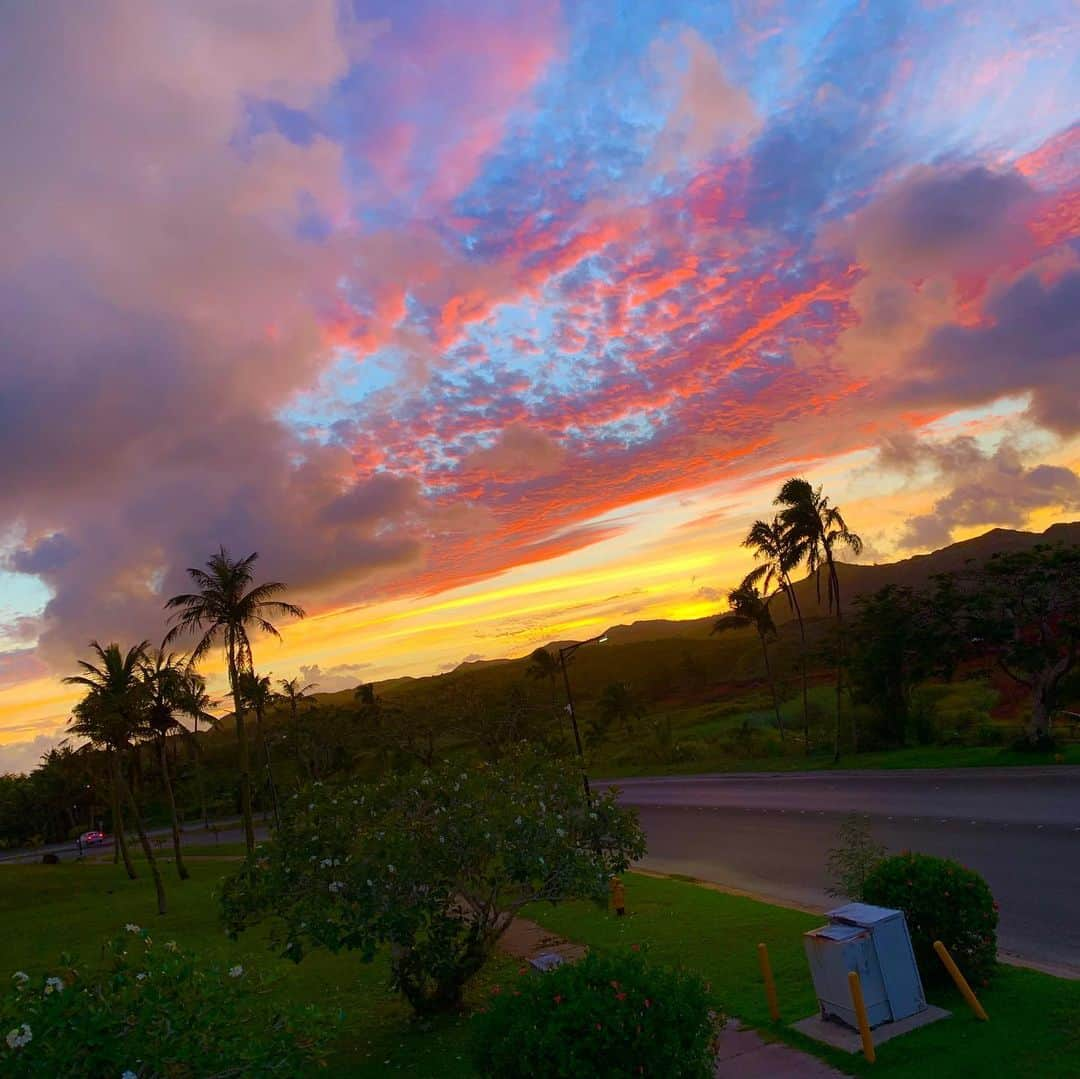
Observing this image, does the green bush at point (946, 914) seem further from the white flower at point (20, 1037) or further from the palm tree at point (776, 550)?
the palm tree at point (776, 550)

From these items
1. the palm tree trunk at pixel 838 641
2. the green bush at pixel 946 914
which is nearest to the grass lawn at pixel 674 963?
the green bush at pixel 946 914

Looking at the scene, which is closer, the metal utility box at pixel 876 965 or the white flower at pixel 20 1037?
the white flower at pixel 20 1037

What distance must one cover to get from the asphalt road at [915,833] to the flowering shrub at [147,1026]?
994 centimetres

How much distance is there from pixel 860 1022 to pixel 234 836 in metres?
62.7

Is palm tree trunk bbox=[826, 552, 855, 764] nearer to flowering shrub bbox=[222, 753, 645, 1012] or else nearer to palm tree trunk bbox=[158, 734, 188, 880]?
palm tree trunk bbox=[158, 734, 188, 880]

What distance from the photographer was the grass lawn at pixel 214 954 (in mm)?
11398

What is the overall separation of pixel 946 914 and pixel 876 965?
1.18 meters

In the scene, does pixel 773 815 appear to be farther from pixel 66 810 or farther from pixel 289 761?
pixel 66 810

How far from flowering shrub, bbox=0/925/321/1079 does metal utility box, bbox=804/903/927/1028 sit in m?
5.96

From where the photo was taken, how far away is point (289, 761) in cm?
9150

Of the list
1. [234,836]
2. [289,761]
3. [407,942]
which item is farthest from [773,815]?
[289,761]

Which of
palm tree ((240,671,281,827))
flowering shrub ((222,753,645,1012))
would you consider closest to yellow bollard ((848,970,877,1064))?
flowering shrub ((222,753,645,1012))

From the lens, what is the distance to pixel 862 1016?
880cm

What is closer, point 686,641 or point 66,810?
point 66,810
